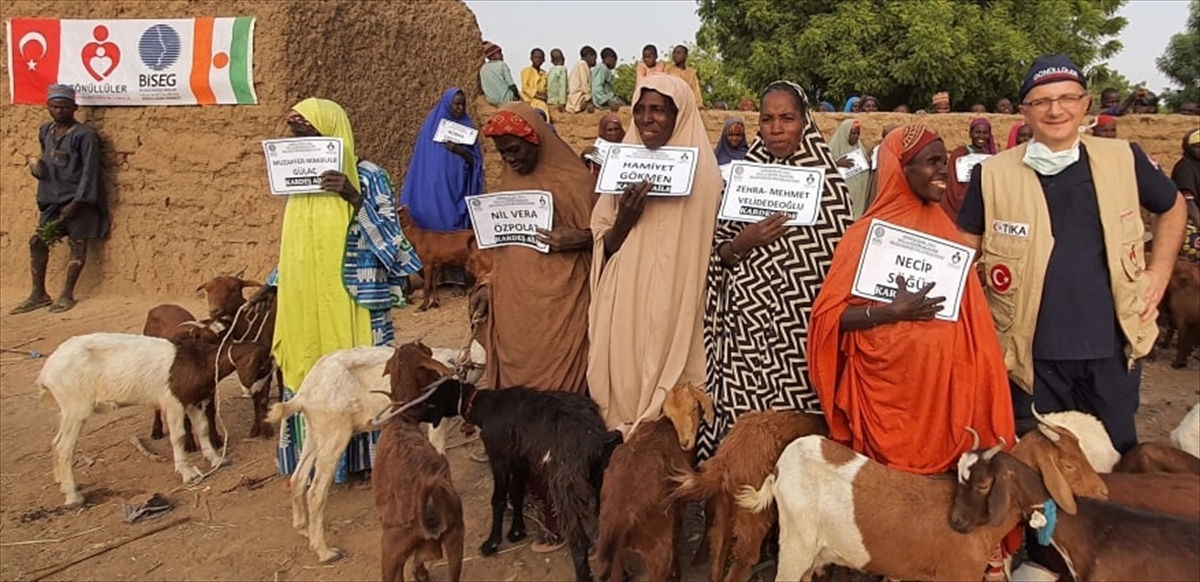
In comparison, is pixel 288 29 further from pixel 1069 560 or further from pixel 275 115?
pixel 1069 560

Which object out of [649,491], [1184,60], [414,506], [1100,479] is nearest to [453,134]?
[414,506]

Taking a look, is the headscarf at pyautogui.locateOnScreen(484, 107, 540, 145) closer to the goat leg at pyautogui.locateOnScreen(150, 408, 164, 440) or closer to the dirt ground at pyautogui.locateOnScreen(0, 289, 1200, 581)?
the dirt ground at pyautogui.locateOnScreen(0, 289, 1200, 581)

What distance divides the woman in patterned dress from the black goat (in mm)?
644

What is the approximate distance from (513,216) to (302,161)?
54.1 inches

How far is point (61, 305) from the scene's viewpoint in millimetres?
9492

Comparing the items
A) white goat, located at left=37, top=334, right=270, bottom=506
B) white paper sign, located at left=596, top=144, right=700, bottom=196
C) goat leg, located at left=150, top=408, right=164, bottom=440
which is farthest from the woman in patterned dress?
goat leg, located at left=150, top=408, right=164, bottom=440

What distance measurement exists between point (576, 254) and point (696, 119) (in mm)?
884

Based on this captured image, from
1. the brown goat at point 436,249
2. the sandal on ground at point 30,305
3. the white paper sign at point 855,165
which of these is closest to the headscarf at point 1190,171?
the white paper sign at point 855,165

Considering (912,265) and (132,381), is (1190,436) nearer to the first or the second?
(912,265)

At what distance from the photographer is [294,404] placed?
4.57 metres

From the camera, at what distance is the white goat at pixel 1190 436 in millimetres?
4000

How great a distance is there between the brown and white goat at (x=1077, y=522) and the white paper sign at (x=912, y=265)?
586mm

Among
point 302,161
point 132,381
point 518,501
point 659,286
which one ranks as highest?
point 302,161

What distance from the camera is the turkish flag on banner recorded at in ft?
30.9
